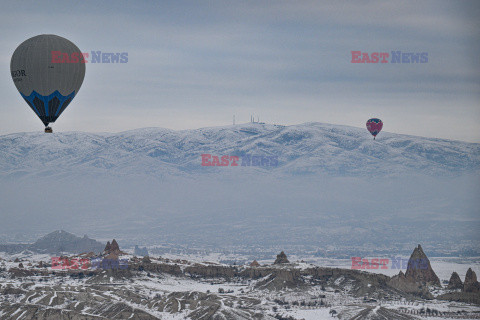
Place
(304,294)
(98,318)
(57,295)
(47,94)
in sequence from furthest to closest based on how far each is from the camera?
(304,294)
(57,295)
(98,318)
(47,94)

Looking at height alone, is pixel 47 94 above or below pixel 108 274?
above

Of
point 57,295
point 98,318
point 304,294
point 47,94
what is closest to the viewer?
point 47,94

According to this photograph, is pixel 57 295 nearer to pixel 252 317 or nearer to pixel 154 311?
pixel 154 311

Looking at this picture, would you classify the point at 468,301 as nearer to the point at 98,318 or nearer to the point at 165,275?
the point at 165,275

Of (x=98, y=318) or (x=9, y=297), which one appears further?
(x=9, y=297)

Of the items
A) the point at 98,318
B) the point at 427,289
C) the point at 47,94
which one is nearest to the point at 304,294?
the point at 427,289

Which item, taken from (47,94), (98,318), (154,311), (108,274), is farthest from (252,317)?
(47,94)
